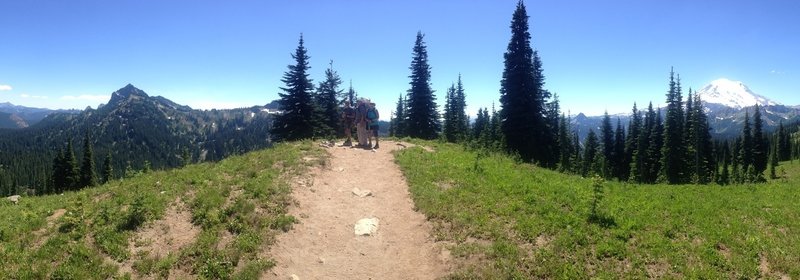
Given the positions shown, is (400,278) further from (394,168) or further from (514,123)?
(514,123)

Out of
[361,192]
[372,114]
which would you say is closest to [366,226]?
[361,192]

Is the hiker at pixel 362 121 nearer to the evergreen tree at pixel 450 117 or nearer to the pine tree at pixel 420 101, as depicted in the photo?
the pine tree at pixel 420 101

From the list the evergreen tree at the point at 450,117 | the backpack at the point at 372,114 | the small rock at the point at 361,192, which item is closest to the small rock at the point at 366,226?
the small rock at the point at 361,192

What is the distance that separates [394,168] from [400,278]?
9.56 metres

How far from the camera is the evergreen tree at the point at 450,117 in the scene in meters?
61.4

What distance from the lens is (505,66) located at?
122ft

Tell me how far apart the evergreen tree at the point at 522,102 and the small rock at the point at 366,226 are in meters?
24.2

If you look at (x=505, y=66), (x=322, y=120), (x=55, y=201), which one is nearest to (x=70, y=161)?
(x=322, y=120)

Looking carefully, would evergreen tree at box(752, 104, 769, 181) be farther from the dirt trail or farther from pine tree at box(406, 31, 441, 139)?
the dirt trail

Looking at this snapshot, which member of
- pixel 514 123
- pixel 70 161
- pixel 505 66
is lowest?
pixel 70 161

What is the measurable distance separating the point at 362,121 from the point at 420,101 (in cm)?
2414

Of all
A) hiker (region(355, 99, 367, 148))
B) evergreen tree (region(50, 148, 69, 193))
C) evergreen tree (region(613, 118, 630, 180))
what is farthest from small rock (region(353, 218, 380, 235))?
evergreen tree (region(613, 118, 630, 180))

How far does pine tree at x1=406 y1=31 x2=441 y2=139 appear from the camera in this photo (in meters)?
48.5

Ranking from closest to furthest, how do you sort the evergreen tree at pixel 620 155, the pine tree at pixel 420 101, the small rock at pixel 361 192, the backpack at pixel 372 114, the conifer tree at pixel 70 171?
the small rock at pixel 361 192 → the backpack at pixel 372 114 → the pine tree at pixel 420 101 → the conifer tree at pixel 70 171 → the evergreen tree at pixel 620 155
